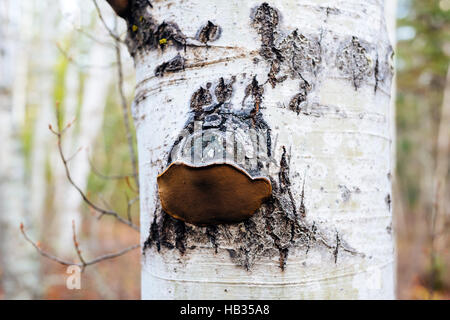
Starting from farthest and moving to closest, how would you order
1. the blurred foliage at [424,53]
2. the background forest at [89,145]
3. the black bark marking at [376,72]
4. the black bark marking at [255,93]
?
the blurred foliage at [424,53] → the background forest at [89,145] → the black bark marking at [376,72] → the black bark marking at [255,93]

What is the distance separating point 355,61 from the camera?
0.79m

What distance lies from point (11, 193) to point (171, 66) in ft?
11.0

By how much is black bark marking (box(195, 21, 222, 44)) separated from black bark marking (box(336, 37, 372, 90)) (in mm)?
284

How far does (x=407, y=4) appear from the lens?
8.54 metres

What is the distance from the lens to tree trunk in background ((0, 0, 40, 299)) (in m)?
3.23

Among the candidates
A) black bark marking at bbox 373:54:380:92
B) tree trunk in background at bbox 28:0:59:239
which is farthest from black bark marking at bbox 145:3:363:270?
tree trunk in background at bbox 28:0:59:239

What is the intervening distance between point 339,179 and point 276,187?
16 cm

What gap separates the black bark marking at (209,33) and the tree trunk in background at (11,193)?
10.5 ft

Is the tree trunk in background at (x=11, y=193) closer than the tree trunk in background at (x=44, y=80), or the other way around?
the tree trunk in background at (x=11, y=193)

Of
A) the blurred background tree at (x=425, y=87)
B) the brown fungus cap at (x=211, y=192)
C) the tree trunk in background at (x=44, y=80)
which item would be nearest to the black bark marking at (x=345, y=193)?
the brown fungus cap at (x=211, y=192)

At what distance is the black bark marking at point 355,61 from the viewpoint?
2.55ft

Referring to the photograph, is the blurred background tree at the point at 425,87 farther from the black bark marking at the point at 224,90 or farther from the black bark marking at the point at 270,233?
the black bark marking at the point at 224,90
